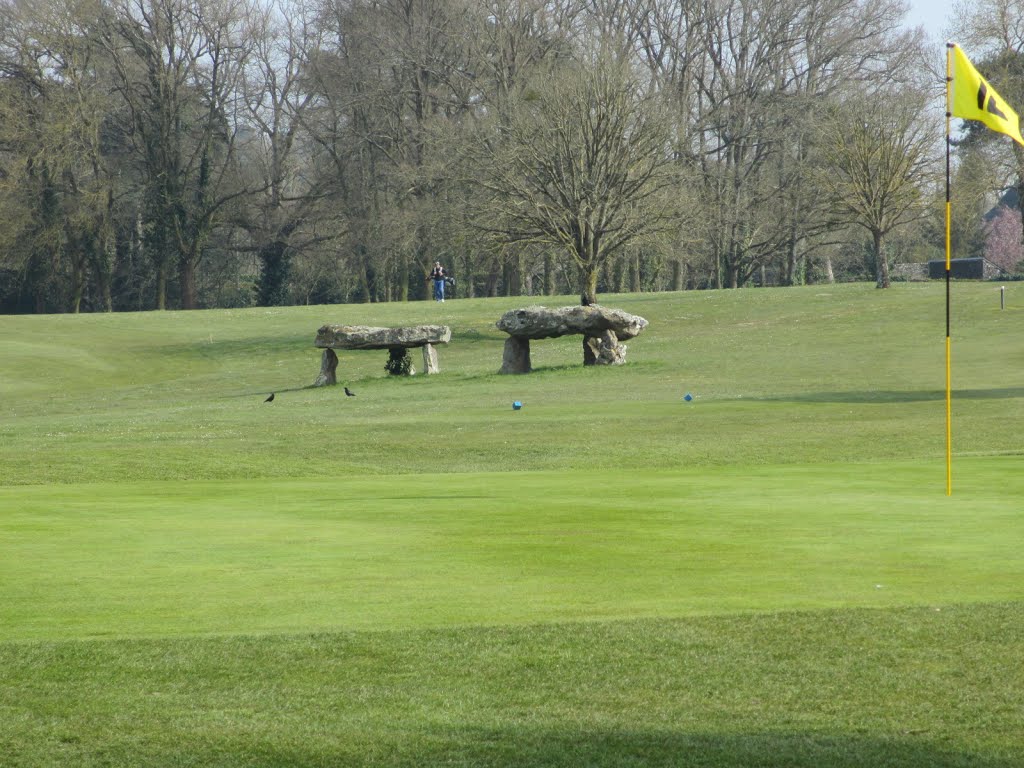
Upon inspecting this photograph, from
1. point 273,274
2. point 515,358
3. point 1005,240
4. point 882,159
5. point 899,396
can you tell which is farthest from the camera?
Result: point 1005,240

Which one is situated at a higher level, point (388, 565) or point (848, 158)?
point (848, 158)

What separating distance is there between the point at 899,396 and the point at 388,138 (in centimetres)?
5036

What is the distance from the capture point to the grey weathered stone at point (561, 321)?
38500 mm

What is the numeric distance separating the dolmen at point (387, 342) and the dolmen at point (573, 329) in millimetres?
2136

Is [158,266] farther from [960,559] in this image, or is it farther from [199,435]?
[960,559]

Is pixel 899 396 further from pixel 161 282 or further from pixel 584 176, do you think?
pixel 161 282

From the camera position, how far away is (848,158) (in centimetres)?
6041

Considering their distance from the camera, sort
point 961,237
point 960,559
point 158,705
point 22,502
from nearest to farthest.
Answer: point 158,705
point 960,559
point 22,502
point 961,237

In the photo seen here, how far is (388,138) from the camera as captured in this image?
248ft

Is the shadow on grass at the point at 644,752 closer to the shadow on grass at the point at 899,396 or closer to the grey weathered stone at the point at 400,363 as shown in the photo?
the shadow on grass at the point at 899,396

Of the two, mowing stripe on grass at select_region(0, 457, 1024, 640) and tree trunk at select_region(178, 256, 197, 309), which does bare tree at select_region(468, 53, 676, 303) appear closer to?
tree trunk at select_region(178, 256, 197, 309)

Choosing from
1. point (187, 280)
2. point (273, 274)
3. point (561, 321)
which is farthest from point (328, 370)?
point (273, 274)

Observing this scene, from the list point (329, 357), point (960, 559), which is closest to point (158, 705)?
point (960, 559)

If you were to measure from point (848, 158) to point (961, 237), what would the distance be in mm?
36317
